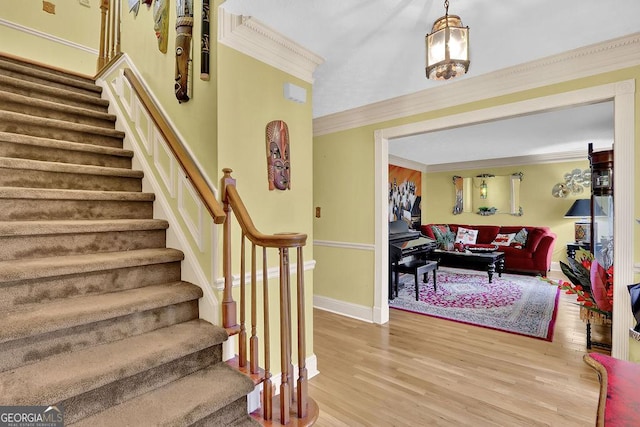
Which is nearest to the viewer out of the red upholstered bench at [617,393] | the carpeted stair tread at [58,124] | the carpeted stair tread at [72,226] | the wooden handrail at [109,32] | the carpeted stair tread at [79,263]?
the red upholstered bench at [617,393]

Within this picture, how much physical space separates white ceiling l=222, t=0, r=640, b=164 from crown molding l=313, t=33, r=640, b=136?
8 centimetres

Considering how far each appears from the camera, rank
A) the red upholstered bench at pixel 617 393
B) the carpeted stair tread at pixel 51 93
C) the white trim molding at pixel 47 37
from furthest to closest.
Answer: the white trim molding at pixel 47 37, the carpeted stair tread at pixel 51 93, the red upholstered bench at pixel 617 393

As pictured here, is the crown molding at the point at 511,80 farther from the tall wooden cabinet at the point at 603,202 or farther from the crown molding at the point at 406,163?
the crown molding at the point at 406,163

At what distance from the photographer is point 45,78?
9.32ft

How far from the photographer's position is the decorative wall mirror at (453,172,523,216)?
23.5 ft

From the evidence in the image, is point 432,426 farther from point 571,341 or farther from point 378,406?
point 571,341

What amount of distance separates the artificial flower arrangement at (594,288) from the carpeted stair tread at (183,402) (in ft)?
8.30

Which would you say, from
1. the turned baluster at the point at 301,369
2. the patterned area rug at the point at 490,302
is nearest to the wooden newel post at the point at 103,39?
the turned baluster at the point at 301,369

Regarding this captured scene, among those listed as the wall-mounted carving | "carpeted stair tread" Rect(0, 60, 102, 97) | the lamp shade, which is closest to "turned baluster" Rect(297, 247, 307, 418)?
the wall-mounted carving

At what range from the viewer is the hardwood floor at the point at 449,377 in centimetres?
195

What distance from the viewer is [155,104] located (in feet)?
7.74

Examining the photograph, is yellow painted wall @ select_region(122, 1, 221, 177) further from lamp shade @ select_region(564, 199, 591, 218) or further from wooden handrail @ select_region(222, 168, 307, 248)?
lamp shade @ select_region(564, 199, 591, 218)

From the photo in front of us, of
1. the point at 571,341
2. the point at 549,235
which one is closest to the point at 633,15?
the point at 571,341

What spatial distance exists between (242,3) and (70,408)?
209 cm
